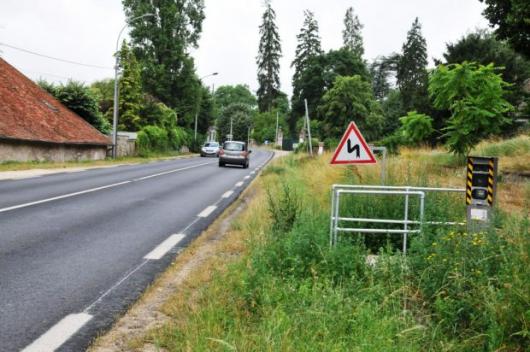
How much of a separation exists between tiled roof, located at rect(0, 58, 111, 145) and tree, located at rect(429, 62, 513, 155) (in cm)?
1886

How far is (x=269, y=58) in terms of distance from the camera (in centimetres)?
8919

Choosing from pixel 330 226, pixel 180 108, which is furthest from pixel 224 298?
pixel 180 108

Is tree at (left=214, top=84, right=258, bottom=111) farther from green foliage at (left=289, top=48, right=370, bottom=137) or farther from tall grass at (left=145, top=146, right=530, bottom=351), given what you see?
tall grass at (left=145, top=146, right=530, bottom=351)

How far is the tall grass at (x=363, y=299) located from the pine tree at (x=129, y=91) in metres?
43.3

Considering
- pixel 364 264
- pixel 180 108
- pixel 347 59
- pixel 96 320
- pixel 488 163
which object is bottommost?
pixel 96 320

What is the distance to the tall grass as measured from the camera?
11.9 feet

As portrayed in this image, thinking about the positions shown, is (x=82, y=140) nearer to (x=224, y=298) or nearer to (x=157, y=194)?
(x=157, y=194)

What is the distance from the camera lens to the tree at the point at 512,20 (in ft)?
43.1

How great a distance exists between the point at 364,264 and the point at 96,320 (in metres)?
2.58

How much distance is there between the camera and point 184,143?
189 ft

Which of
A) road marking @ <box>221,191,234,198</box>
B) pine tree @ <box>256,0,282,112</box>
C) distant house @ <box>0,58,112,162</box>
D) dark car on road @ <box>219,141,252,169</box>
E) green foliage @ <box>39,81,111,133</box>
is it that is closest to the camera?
road marking @ <box>221,191,234,198</box>

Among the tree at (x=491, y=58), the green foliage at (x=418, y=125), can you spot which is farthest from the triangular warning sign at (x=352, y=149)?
the tree at (x=491, y=58)

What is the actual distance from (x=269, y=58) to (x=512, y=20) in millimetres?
77404

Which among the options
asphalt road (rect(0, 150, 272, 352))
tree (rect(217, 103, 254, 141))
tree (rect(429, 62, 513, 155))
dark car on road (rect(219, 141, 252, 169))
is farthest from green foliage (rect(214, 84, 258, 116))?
asphalt road (rect(0, 150, 272, 352))
